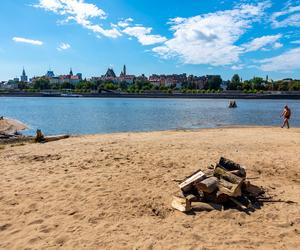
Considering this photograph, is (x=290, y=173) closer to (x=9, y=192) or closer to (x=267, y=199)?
(x=267, y=199)

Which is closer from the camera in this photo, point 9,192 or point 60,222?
point 60,222

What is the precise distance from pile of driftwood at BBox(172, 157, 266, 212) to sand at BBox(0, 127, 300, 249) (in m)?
0.30

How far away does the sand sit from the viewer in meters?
6.67

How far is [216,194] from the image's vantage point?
8.30 meters

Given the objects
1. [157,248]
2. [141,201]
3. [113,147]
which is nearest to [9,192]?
[141,201]

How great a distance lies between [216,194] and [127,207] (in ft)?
7.01

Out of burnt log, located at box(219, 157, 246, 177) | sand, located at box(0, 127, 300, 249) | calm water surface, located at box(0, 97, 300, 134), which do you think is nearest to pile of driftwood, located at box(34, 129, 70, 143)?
sand, located at box(0, 127, 300, 249)

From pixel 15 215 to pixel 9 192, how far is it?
172 centimetres

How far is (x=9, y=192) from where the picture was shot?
937 cm

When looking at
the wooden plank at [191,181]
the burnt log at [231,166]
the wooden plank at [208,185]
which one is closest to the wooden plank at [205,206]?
the wooden plank at [208,185]

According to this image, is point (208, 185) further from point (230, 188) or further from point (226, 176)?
point (226, 176)

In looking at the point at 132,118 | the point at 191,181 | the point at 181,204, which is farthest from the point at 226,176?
the point at 132,118

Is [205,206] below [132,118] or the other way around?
the other way around

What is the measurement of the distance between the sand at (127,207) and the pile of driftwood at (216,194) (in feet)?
0.99
